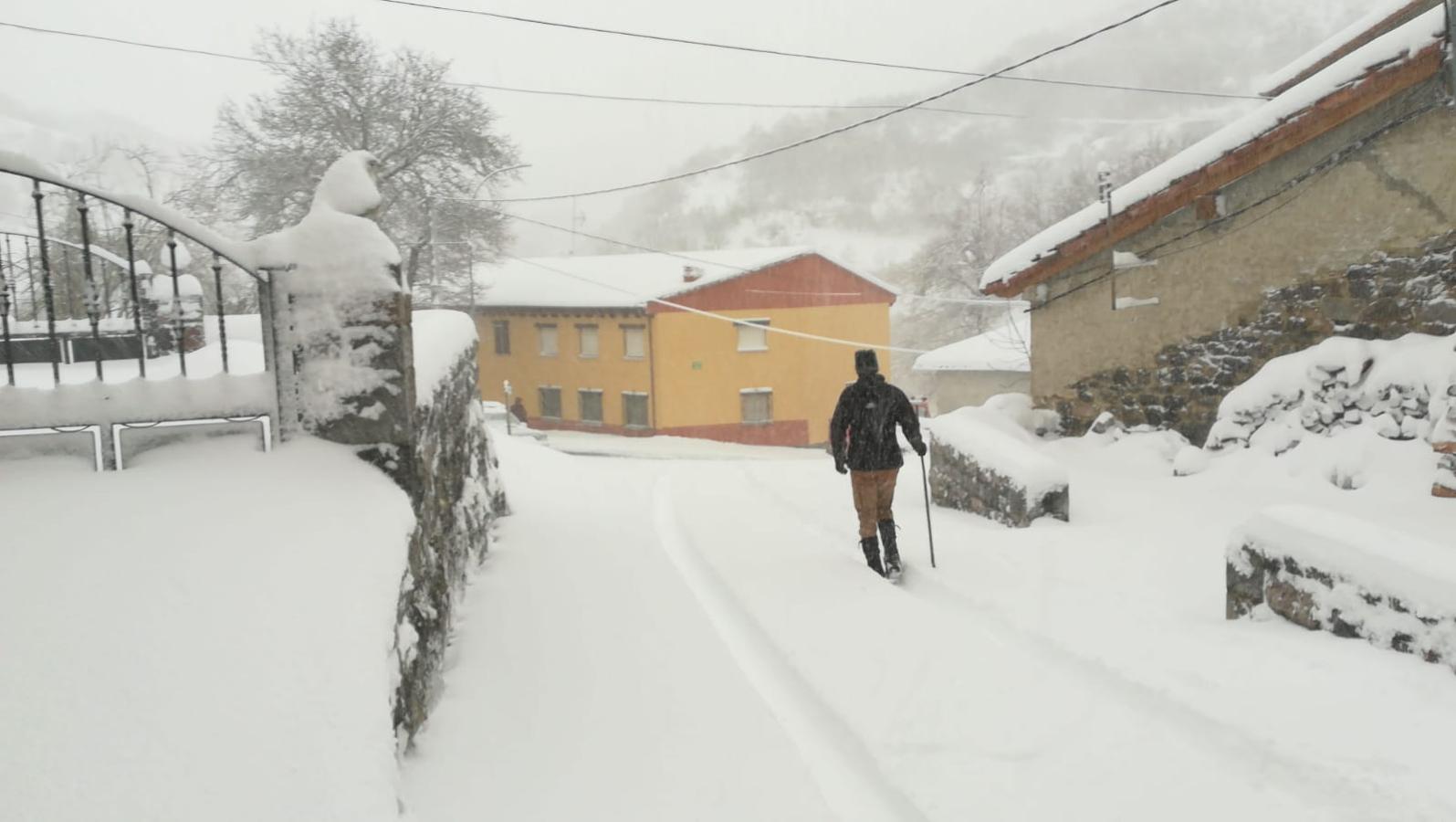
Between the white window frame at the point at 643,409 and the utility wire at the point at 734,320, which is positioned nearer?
the utility wire at the point at 734,320

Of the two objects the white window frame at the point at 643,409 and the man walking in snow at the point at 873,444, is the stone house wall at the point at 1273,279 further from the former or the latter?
the white window frame at the point at 643,409

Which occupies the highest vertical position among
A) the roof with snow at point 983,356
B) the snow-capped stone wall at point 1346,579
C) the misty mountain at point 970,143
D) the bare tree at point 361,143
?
the misty mountain at point 970,143

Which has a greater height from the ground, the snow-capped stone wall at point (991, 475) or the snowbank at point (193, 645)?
the snowbank at point (193, 645)

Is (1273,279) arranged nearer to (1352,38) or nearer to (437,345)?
(1352,38)

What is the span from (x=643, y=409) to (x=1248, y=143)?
24687 millimetres

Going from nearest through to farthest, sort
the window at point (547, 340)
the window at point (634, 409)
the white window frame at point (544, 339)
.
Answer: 1. the window at point (634, 409)
2. the white window frame at point (544, 339)
3. the window at point (547, 340)

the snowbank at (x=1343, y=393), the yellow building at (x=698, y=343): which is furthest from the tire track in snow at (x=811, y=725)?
the yellow building at (x=698, y=343)

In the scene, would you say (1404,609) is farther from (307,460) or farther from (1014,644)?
(307,460)

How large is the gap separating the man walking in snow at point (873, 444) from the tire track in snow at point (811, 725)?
118 centimetres

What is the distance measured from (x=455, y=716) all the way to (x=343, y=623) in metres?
1.05

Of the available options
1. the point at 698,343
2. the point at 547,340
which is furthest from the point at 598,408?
the point at 698,343

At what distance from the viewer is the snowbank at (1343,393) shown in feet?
24.3

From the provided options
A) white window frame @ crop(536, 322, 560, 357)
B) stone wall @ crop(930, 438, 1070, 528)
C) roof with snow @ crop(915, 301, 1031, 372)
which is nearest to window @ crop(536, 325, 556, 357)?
white window frame @ crop(536, 322, 560, 357)

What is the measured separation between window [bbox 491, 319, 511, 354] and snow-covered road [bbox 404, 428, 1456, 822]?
29750 mm
